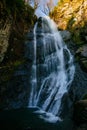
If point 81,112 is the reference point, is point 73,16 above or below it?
above

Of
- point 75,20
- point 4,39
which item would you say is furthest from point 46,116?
point 75,20

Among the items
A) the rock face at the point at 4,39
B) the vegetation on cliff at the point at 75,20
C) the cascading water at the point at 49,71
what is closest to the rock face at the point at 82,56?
the vegetation on cliff at the point at 75,20

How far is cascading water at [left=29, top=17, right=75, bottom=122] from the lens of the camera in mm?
16109

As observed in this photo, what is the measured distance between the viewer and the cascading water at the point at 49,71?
16109mm

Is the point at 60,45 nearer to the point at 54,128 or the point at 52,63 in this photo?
the point at 52,63

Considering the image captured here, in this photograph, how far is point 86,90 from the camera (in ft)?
53.7

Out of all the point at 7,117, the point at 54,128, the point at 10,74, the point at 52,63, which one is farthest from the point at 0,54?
the point at 54,128

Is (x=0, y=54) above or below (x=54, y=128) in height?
above

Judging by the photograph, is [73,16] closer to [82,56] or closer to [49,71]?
[82,56]

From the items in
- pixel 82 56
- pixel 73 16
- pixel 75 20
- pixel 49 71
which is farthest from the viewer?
pixel 73 16

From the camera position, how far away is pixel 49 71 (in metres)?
18.5

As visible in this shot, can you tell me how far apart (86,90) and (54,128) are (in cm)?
523

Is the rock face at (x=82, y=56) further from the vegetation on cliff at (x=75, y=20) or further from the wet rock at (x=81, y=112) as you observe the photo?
the wet rock at (x=81, y=112)

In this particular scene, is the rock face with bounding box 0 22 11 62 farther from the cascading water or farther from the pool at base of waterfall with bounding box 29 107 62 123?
the pool at base of waterfall with bounding box 29 107 62 123
